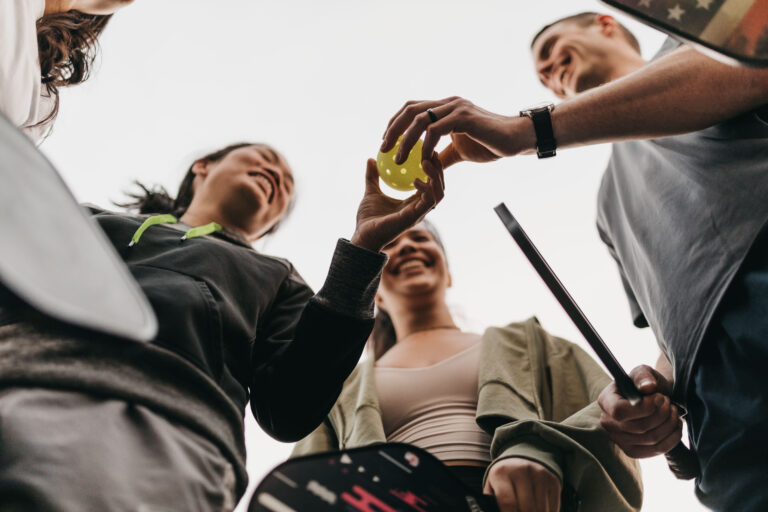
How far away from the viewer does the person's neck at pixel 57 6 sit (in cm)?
131

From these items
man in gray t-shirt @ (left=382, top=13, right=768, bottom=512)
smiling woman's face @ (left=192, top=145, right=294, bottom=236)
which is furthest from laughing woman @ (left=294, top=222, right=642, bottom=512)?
smiling woman's face @ (left=192, top=145, right=294, bottom=236)

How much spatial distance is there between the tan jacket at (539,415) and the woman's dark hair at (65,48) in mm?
969

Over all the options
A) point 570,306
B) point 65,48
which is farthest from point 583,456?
point 65,48

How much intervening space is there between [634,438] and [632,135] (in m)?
0.54

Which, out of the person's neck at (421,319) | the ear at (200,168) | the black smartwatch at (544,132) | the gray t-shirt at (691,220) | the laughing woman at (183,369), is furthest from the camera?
the person's neck at (421,319)

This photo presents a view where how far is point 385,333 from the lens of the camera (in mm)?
2209

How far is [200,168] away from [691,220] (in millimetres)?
1285

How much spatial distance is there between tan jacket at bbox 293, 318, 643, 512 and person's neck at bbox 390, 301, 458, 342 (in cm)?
21

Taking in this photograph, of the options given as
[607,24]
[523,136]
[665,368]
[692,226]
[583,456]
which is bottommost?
[583,456]

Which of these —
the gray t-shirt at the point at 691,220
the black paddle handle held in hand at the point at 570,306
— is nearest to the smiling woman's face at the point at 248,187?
the black paddle handle held in hand at the point at 570,306

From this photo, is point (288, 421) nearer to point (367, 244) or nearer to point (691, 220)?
point (367, 244)

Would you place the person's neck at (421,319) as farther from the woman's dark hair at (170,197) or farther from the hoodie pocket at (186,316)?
the hoodie pocket at (186,316)

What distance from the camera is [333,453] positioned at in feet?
2.61

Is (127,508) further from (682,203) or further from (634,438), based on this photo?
(682,203)
